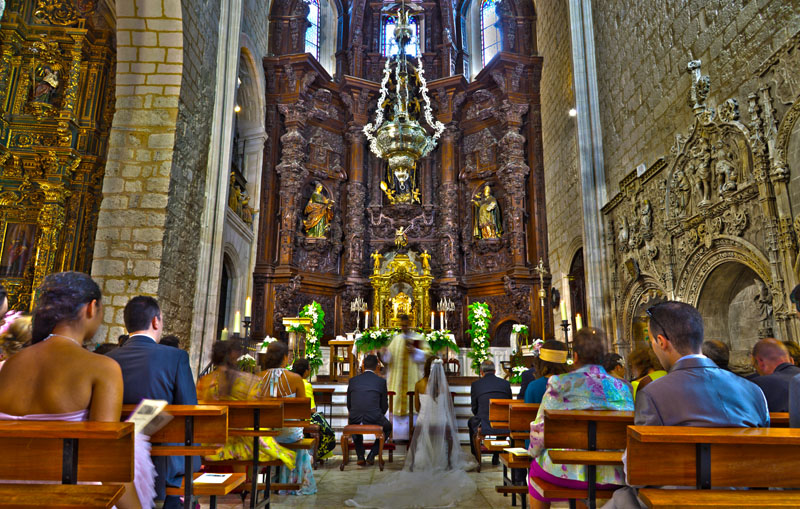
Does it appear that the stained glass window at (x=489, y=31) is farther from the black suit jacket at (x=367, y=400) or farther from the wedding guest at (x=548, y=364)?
the wedding guest at (x=548, y=364)

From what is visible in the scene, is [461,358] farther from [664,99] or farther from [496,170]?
[664,99]

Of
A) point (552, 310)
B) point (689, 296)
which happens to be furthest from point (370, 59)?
point (689, 296)

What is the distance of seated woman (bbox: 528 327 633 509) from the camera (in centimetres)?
317

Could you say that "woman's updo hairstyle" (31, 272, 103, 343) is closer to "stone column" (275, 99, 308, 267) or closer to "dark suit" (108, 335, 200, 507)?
"dark suit" (108, 335, 200, 507)

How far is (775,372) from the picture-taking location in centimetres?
352

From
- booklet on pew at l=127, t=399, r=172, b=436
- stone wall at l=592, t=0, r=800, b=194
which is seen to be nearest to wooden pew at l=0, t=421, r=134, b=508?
booklet on pew at l=127, t=399, r=172, b=436

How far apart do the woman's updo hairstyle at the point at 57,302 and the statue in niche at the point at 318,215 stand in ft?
44.7

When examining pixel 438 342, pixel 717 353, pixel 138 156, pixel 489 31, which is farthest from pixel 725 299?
pixel 489 31

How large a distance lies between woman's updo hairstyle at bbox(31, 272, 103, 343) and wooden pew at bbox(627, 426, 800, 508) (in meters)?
2.25

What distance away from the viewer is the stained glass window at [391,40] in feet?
59.9

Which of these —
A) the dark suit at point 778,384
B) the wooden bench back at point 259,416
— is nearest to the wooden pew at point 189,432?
the wooden bench back at point 259,416

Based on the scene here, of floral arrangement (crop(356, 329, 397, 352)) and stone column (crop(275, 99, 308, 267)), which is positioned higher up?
stone column (crop(275, 99, 308, 267))

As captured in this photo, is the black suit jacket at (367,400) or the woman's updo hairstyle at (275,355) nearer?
the woman's updo hairstyle at (275,355)

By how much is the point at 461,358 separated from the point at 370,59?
10.7 m
